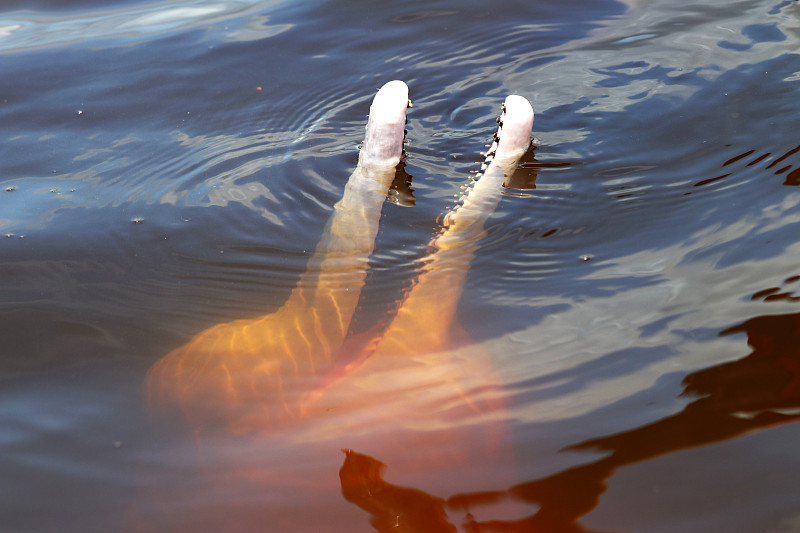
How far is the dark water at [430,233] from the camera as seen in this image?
1272 millimetres

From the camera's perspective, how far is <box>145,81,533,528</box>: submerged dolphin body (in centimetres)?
136

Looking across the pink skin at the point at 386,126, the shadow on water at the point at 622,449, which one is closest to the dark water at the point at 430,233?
the shadow on water at the point at 622,449

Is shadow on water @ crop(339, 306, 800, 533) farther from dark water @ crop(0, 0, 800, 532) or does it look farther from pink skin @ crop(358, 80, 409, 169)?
pink skin @ crop(358, 80, 409, 169)

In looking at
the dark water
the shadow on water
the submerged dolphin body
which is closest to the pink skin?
the submerged dolphin body

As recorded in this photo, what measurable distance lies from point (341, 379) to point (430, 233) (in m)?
0.65

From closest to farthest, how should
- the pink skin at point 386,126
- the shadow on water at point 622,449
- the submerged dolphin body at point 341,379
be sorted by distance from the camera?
the shadow on water at point 622,449
the submerged dolphin body at point 341,379
the pink skin at point 386,126

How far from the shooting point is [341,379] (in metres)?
1.53

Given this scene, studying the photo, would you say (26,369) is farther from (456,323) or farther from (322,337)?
(456,323)

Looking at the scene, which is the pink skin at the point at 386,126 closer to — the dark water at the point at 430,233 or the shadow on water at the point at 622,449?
the dark water at the point at 430,233

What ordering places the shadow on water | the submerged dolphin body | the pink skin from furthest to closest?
the pink skin → the submerged dolphin body → the shadow on water

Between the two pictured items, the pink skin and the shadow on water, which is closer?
the shadow on water

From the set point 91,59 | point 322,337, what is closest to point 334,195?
point 322,337

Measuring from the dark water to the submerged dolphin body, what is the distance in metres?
0.03

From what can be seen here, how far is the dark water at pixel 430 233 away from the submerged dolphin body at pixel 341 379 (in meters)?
0.03
